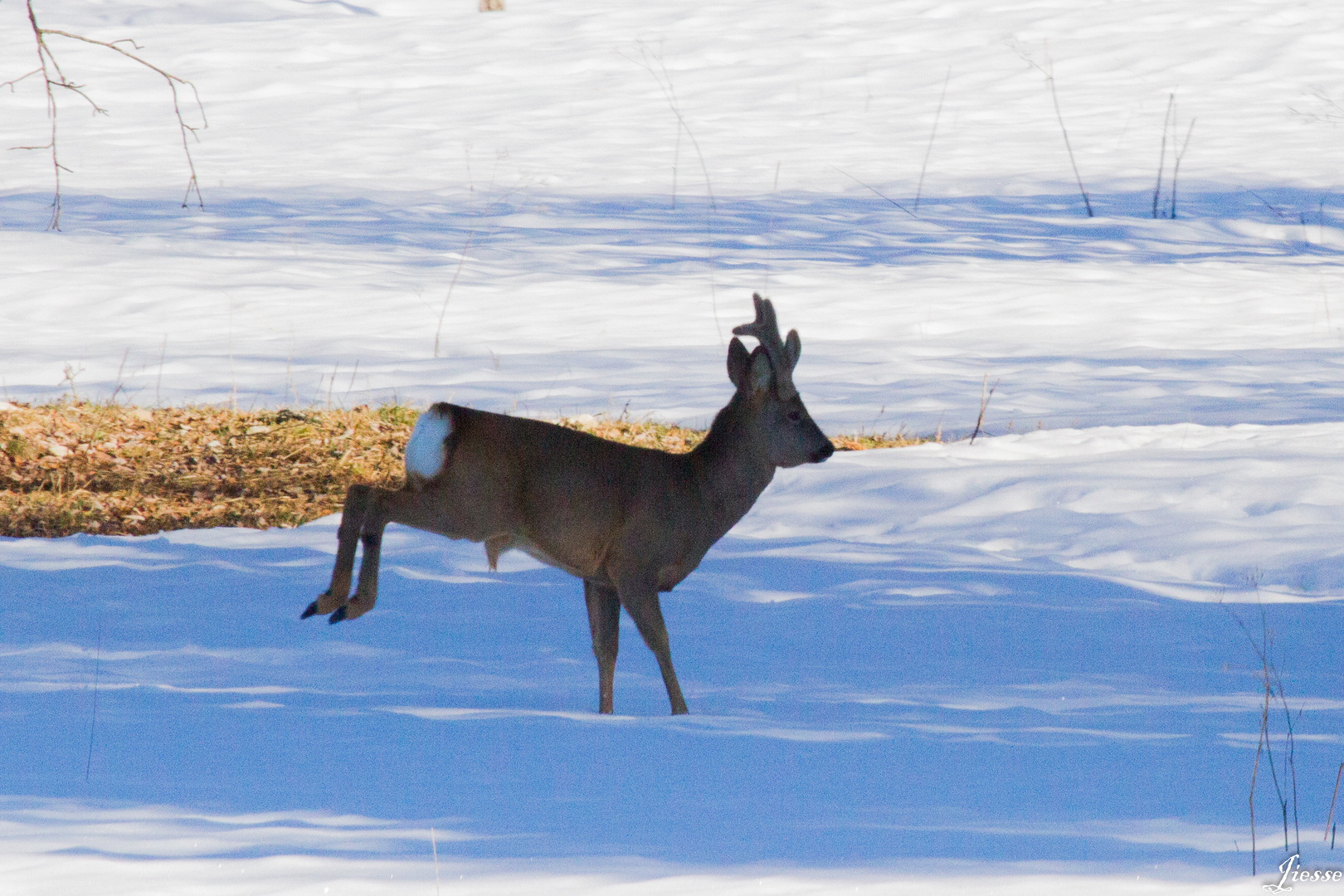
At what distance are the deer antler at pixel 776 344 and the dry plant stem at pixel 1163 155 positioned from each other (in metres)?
13.5

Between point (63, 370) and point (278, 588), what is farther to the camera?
point (63, 370)

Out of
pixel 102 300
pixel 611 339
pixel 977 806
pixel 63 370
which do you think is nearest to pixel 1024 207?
pixel 611 339

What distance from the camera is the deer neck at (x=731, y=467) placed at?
518 centimetres

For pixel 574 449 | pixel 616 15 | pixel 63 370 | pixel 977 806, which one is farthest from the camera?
pixel 616 15

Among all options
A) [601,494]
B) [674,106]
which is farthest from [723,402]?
[674,106]

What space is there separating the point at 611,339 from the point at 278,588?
633cm

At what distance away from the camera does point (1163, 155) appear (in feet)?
63.9

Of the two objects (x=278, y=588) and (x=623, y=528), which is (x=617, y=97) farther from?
(x=623, y=528)

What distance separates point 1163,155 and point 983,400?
10707mm

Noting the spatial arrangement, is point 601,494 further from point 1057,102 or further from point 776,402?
point 1057,102

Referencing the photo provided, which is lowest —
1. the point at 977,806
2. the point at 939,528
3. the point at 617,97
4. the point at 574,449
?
the point at 617,97

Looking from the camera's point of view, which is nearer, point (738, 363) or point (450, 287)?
point (738, 363)

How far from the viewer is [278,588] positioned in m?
6.71

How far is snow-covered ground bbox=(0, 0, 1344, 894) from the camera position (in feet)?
13.0
